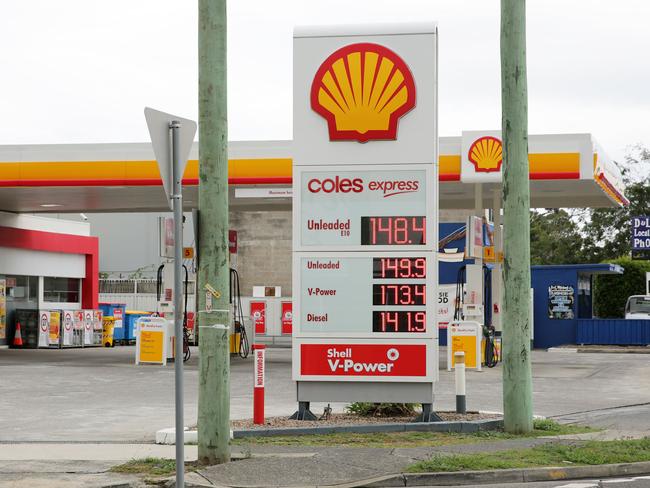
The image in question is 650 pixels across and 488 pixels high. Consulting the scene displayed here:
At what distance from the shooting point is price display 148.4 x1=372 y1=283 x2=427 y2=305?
14.5 meters

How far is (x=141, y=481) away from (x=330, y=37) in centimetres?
677

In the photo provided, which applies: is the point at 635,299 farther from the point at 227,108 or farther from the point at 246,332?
the point at 227,108

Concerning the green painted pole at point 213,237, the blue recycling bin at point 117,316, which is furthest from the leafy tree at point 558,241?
the green painted pole at point 213,237

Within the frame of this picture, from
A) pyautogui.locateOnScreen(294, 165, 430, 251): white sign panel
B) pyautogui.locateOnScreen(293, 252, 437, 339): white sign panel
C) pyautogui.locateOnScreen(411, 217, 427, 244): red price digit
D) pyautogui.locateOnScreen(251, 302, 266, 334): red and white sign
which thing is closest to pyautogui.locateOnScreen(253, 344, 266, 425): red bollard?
pyautogui.locateOnScreen(293, 252, 437, 339): white sign panel

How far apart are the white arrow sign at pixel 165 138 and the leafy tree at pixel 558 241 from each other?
6243cm

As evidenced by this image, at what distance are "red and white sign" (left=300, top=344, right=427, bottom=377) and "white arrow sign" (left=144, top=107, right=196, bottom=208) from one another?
590 centimetres

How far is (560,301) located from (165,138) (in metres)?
34.3

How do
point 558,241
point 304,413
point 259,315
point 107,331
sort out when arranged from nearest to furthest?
1. point 304,413
2. point 107,331
3. point 259,315
4. point 558,241

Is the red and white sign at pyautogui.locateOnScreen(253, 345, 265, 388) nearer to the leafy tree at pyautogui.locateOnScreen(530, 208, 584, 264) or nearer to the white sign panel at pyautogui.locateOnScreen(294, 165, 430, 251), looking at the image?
the white sign panel at pyautogui.locateOnScreen(294, 165, 430, 251)

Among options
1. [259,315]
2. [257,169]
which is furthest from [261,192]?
[259,315]

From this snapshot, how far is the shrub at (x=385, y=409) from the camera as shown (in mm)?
15500

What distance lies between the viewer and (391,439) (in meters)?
13.4

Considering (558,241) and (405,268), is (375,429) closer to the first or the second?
(405,268)

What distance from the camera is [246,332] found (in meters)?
34.3
